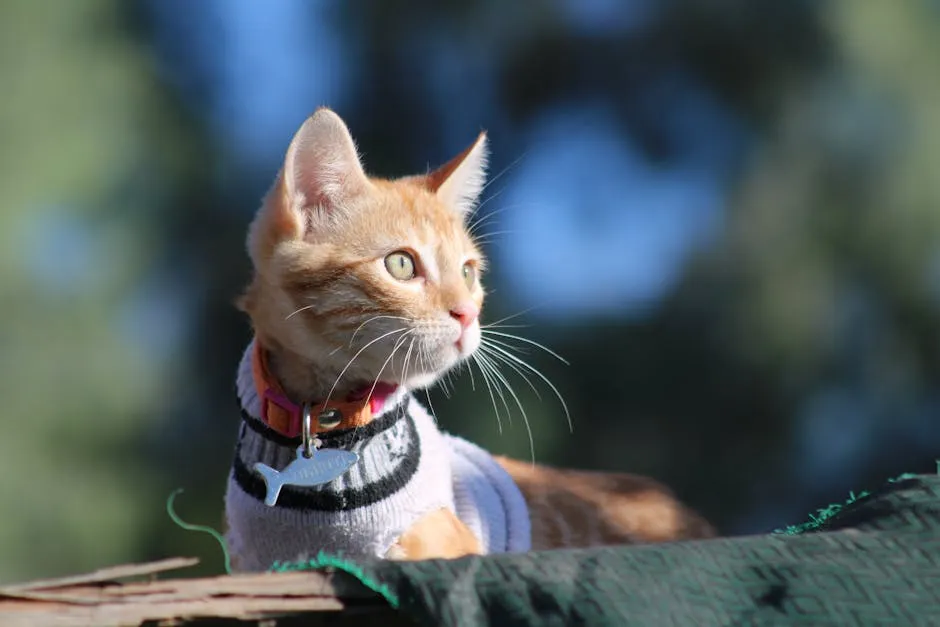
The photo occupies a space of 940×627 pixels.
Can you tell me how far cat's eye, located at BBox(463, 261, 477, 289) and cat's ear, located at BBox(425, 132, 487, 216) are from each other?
13cm

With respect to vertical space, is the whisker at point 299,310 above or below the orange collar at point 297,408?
above

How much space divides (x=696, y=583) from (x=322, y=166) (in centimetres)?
77

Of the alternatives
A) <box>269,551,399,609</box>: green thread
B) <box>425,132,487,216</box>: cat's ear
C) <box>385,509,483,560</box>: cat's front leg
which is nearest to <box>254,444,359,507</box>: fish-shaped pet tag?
<box>385,509,483,560</box>: cat's front leg

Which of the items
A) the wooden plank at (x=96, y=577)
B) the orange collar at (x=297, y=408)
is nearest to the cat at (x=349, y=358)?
the orange collar at (x=297, y=408)

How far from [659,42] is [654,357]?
39.8 inches

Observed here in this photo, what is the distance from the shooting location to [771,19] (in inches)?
116

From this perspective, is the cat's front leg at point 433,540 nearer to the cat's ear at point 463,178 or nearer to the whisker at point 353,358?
the whisker at point 353,358

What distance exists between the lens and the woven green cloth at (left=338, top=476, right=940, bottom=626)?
2.63 feet

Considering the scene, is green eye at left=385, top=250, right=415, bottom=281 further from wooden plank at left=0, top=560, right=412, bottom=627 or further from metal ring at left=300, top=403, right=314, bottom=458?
wooden plank at left=0, top=560, right=412, bottom=627

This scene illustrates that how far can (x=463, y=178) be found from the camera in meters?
1.58

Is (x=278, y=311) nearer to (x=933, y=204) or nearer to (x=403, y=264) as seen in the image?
(x=403, y=264)

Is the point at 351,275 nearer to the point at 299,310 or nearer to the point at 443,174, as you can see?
the point at 299,310

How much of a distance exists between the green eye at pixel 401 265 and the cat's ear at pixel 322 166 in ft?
0.41

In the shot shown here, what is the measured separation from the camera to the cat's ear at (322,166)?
129cm
